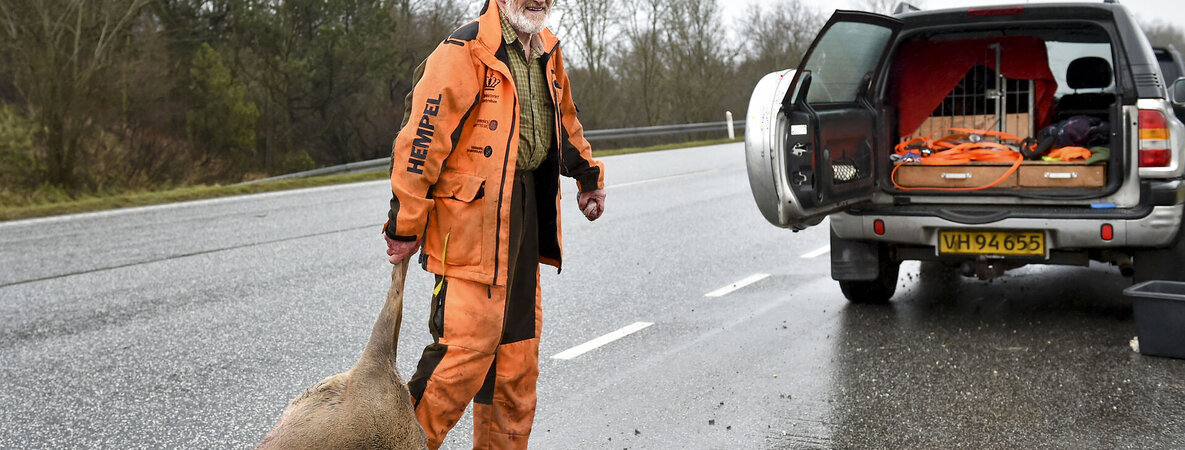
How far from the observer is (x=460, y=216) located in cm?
334

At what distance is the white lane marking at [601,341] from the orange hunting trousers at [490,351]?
2.02 metres

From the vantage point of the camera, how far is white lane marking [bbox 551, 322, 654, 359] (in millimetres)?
5656

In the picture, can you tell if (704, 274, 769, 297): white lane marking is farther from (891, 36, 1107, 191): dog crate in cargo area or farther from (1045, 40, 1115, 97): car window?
(1045, 40, 1115, 97): car window

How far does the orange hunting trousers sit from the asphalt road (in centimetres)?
67

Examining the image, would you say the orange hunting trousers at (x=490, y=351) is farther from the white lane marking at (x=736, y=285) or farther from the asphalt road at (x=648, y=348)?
the white lane marking at (x=736, y=285)

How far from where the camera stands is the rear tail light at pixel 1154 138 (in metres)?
5.55

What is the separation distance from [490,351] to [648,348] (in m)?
2.49

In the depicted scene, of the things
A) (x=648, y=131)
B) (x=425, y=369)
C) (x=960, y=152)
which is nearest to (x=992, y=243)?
(x=960, y=152)

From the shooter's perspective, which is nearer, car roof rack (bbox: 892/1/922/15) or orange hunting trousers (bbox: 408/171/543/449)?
orange hunting trousers (bbox: 408/171/543/449)

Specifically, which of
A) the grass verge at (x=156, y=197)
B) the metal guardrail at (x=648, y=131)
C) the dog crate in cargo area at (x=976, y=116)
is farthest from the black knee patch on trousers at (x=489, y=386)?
the metal guardrail at (x=648, y=131)

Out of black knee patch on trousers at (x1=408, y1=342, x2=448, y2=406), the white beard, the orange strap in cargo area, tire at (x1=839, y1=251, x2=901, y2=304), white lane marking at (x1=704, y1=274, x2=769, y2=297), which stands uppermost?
the white beard

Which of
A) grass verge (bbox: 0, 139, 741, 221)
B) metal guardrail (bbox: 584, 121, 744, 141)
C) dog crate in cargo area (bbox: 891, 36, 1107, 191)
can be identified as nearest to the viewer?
dog crate in cargo area (bbox: 891, 36, 1107, 191)

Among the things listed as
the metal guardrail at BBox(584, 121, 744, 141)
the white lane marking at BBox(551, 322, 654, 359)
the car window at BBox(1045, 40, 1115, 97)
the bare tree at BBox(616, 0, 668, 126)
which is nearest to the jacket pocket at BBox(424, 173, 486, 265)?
the white lane marking at BBox(551, 322, 654, 359)

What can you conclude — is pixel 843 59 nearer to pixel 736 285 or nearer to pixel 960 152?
pixel 960 152
